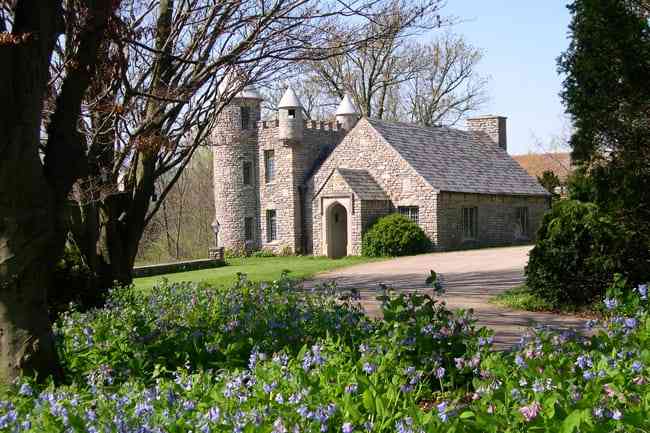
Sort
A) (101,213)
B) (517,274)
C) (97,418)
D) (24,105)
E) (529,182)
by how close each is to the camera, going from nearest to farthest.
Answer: (97,418) → (24,105) → (101,213) → (517,274) → (529,182)

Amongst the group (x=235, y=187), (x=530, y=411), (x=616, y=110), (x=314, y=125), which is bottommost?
(x=530, y=411)

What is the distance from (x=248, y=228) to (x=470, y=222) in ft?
36.1

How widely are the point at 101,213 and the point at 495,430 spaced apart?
9741 millimetres

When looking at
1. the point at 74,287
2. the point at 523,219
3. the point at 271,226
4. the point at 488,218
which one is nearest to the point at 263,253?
the point at 271,226

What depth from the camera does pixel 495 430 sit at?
152 inches

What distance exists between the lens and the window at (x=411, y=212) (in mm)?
33250

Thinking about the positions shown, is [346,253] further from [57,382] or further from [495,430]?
[495,430]

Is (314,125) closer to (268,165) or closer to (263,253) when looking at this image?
(268,165)

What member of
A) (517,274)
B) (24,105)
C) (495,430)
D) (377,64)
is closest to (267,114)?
(377,64)

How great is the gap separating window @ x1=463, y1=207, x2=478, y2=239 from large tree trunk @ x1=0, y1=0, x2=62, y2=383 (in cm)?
2899

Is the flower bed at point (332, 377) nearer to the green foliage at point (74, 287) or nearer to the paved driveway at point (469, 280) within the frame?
the paved driveway at point (469, 280)

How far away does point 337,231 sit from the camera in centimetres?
3512

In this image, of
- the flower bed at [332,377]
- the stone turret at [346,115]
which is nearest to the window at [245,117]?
the stone turret at [346,115]

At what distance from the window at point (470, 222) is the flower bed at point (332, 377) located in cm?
2679
